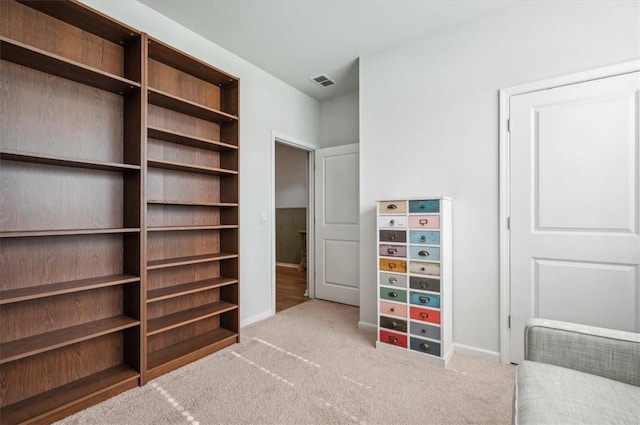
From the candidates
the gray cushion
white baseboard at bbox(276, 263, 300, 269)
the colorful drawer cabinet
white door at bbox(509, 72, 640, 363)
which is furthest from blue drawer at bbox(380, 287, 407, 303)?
white baseboard at bbox(276, 263, 300, 269)

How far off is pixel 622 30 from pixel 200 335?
3754 mm

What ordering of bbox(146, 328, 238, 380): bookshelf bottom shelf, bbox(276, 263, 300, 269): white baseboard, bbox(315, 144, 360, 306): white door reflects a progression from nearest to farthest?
bbox(146, 328, 238, 380): bookshelf bottom shelf → bbox(315, 144, 360, 306): white door → bbox(276, 263, 300, 269): white baseboard

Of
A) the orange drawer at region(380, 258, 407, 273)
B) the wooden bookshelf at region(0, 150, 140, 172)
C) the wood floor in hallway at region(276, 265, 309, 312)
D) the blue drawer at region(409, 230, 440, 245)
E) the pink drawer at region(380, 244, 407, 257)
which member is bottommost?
the wood floor in hallway at region(276, 265, 309, 312)

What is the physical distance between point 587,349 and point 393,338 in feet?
4.30

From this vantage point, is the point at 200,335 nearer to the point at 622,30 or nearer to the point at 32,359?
the point at 32,359

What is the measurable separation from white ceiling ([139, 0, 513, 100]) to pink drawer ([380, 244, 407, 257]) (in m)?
1.84

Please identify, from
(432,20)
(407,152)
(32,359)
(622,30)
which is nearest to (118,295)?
(32,359)

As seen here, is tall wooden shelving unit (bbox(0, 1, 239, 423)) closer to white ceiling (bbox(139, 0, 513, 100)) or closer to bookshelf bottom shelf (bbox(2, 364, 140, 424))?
bookshelf bottom shelf (bbox(2, 364, 140, 424))

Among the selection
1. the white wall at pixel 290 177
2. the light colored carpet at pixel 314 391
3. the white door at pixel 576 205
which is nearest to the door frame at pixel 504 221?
the white door at pixel 576 205

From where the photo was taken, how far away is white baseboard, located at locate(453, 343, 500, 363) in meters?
2.23

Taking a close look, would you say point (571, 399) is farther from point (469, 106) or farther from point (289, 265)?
point (289, 265)

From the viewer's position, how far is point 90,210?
1877mm

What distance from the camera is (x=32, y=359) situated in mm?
1651

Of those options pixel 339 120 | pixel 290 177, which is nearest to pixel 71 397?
pixel 339 120
